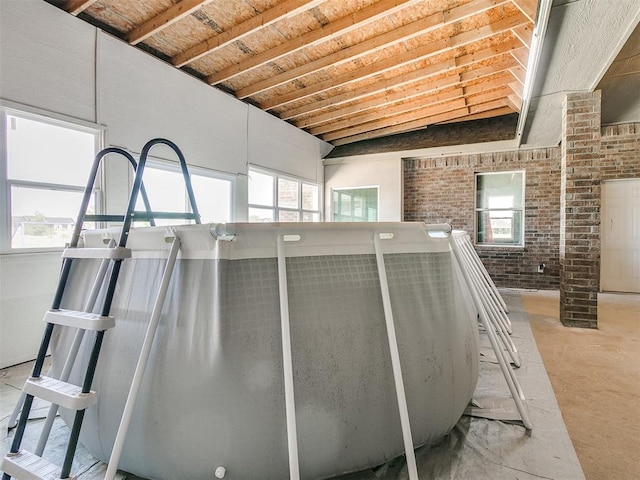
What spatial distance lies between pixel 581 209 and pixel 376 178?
13.8ft

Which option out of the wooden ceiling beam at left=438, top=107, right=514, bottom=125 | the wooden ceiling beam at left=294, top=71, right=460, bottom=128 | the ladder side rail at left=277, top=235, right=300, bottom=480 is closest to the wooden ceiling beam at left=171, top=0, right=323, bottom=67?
the wooden ceiling beam at left=294, top=71, right=460, bottom=128

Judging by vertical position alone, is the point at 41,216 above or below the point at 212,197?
below

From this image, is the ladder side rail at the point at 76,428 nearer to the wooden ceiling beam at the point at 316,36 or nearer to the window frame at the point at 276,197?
the wooden ceiling beam at the point at 316,36

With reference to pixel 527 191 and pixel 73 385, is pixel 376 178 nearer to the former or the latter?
pixel 527 191

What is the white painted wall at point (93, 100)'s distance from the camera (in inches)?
118

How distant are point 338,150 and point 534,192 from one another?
424cm

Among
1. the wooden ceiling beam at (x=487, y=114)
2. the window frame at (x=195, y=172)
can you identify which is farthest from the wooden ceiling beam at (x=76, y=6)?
the wooden ceiling beam at (x=487, y=114)

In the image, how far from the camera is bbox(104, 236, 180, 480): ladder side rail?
1291 mm

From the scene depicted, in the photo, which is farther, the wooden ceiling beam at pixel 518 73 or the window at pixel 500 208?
the window at pixel 500 208

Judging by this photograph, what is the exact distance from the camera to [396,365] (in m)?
1.48

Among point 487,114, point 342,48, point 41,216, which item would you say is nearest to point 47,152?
point 41,216

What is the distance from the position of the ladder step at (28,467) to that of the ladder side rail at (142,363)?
0.75 feet

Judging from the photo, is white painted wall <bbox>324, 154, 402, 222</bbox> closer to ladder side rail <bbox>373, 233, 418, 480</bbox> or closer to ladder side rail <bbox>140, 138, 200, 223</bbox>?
ladder side rail <bbox>140, 138, 200, 223</bbox>

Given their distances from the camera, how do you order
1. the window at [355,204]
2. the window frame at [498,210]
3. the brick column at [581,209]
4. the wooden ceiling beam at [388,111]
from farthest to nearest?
the window at [355,204] < the window frame at [498,210] < the wooden ceiling beam at [388,111] < the brick column at [581,209]
